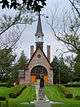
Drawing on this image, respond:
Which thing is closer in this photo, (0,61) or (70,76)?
(0,61)

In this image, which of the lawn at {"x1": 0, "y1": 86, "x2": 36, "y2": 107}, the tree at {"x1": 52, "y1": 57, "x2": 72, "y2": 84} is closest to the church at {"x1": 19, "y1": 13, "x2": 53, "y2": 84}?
the tree at {"x1": 52, "y1": 57, "x2": 72, "y2": 84}

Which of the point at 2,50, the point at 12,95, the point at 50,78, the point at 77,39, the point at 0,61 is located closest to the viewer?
the point at 77,39

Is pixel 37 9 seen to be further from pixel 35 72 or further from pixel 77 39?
pixel 35 72

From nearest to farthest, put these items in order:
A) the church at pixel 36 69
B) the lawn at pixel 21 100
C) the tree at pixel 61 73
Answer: the lawn at pixel 21 100 < the church at pixel 36 69 < the tree at pixel 61 73

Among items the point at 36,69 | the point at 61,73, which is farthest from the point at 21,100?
the point at 61,73

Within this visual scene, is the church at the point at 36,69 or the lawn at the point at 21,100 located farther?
the church at the point at 36,69

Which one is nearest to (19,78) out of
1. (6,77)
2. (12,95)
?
(6,77)

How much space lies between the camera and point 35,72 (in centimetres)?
9388

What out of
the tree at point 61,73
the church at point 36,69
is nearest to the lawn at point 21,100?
the church at point 36,69

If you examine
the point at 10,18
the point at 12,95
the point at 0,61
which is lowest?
the point at 12,95

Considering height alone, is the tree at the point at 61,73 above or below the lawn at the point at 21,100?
above

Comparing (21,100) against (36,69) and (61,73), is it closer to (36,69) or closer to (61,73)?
(36,69)

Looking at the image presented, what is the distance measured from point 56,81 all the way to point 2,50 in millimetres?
67214

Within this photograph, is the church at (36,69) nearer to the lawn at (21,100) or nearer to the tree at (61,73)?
the tree at (61,73)
